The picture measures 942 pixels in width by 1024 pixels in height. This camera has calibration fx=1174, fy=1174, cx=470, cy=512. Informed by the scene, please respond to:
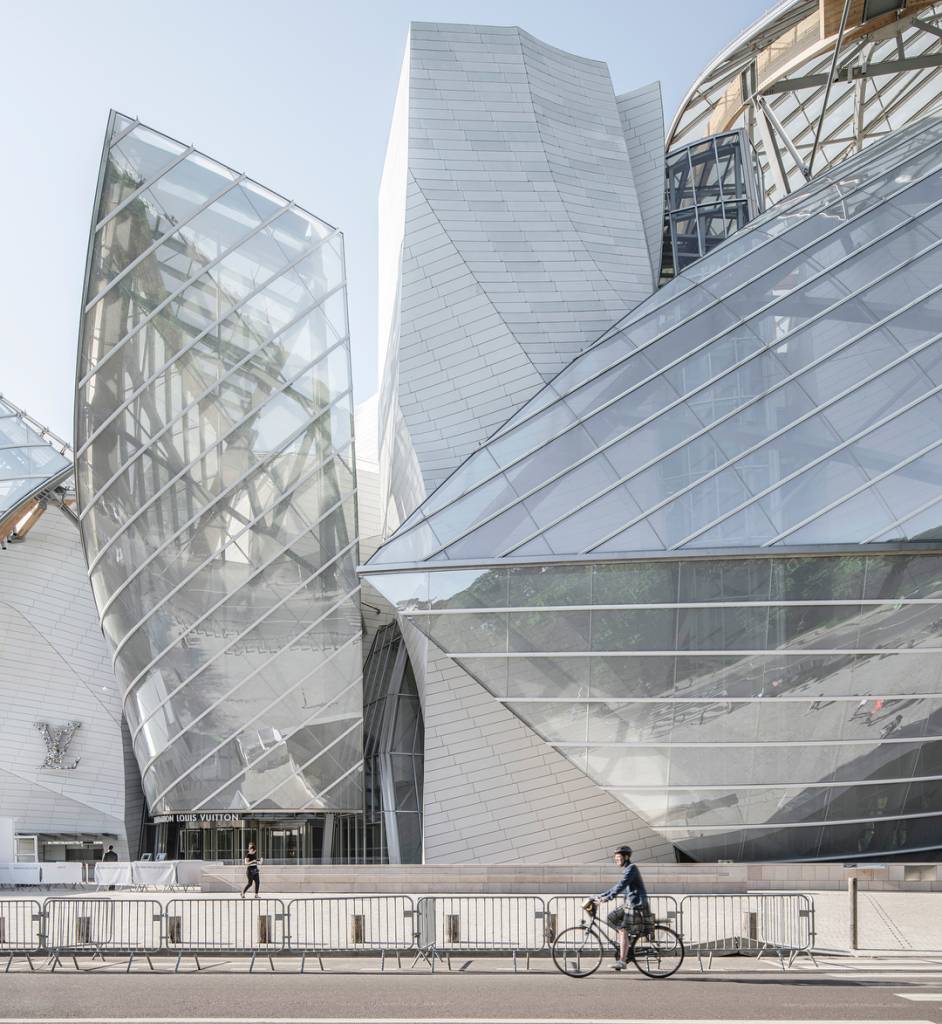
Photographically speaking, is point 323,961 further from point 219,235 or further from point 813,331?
point 219,235

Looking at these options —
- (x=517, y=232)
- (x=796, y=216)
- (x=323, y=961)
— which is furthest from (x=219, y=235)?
(x=323, y=961)

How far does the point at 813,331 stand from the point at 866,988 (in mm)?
16633

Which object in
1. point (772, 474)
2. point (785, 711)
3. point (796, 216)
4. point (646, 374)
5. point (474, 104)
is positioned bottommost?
point (785, 711)

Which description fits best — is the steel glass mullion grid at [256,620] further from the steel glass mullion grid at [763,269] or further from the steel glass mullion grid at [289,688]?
the steel glass mullion grid at [763,269]

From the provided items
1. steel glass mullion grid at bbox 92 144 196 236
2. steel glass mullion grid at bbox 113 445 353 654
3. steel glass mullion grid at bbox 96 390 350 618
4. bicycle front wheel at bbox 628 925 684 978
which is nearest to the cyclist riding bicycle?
bicycle front wheel at bbox 628 925 684 978

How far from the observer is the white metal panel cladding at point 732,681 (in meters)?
23.0

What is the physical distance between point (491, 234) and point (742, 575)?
12523 millimetres

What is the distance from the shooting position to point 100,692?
127 ft

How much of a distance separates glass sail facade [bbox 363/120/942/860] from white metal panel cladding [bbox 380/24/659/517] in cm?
366

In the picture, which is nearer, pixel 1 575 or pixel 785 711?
pixel 785 711

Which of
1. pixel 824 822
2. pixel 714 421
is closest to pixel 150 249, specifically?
pixel 714 421

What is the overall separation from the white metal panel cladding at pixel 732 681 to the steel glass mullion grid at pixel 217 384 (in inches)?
318

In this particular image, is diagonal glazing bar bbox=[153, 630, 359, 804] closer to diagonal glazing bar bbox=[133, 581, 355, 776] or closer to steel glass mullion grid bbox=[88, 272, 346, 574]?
diagonal glazing bar bbox=[133, 581, 355, 776]

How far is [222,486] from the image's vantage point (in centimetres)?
2944
